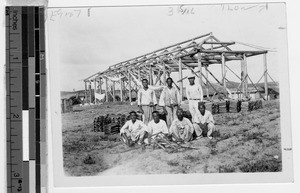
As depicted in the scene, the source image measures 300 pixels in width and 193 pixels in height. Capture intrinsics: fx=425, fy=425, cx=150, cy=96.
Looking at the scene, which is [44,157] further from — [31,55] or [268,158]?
[268,158]

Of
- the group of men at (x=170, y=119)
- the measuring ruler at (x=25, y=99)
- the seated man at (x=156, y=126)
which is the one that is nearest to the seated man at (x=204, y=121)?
the group of men at (x=170, y=119)

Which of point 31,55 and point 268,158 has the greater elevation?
point 31,55

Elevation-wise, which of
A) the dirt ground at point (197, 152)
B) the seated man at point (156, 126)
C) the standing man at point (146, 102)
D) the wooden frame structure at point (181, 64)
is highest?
the wooden frame structure at point (181, 64)

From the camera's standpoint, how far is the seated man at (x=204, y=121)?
4.48 feet

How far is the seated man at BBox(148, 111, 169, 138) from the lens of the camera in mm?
1377

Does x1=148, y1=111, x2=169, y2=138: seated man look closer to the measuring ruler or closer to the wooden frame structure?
the wooden frame structure

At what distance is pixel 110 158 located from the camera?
1.38 m

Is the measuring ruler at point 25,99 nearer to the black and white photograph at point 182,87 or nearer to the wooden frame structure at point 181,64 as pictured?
the black and white photograph at point 182,87

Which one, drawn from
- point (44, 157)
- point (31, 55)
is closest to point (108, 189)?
point (44, 157)

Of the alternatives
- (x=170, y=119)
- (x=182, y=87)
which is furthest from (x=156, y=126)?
(x=182, y=87)

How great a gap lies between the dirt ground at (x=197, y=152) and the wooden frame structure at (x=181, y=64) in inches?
3.9

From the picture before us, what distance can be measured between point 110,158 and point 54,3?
53 centimetres

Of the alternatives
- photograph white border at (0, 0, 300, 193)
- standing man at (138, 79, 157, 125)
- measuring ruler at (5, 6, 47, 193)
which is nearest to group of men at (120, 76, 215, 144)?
standing man at (138, 79, 157, 125)

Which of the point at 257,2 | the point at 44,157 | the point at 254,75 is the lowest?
the point at 44,157
